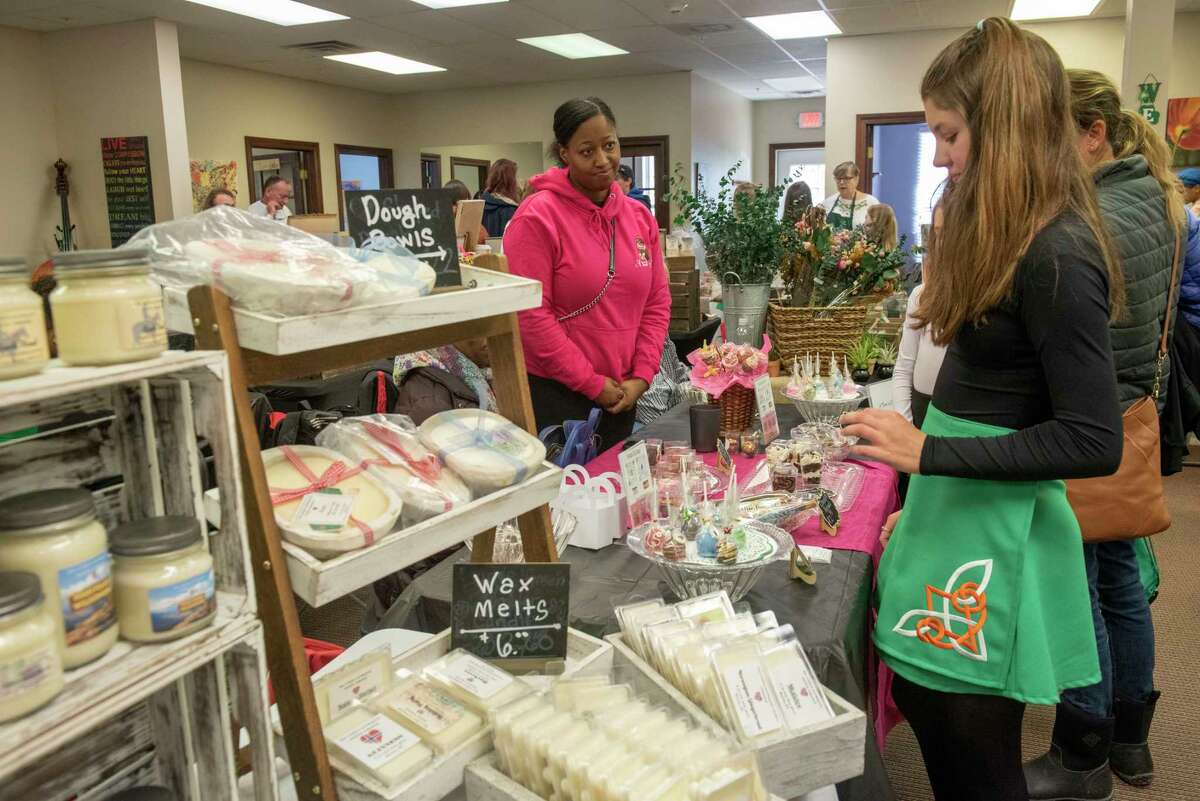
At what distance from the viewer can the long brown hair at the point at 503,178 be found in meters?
5.88

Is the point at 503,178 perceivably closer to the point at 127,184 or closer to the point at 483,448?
the point at 127,184

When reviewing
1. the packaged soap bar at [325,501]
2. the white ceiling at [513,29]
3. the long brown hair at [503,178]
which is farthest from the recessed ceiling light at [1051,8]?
the packaged soap bar at [325,501]

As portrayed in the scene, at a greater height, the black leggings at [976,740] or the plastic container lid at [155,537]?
the plastic container lid at [155,537]

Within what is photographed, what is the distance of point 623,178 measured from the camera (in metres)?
5.52

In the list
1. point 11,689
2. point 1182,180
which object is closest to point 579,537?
point 11,689

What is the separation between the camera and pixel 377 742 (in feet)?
3.34

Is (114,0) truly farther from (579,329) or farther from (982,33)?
(982,33)

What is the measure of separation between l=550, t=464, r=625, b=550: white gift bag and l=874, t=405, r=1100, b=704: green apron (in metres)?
0.56

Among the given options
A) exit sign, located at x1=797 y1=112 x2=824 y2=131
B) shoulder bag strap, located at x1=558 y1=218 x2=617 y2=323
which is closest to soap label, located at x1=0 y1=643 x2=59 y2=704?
shoulder bag strap, located at x1=558 y1=218 x2=617 y2=323

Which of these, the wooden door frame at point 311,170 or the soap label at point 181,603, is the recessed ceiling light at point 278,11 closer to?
the wooden door frame at point 311,170

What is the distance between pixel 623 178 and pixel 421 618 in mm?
4340

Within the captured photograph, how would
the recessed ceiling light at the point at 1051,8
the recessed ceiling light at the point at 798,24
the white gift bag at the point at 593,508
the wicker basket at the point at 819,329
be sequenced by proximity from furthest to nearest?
the recessed ceiling light at the point at 798,24 → the recessed ceiling light at the point at 1051,8 → the wicker basket at the point at 819,329 → the white gift bag at the point at 593,508

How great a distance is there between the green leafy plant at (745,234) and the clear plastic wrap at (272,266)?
7.22 feet

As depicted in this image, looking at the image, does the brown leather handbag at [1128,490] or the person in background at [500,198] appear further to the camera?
the person in background at [500,198]
